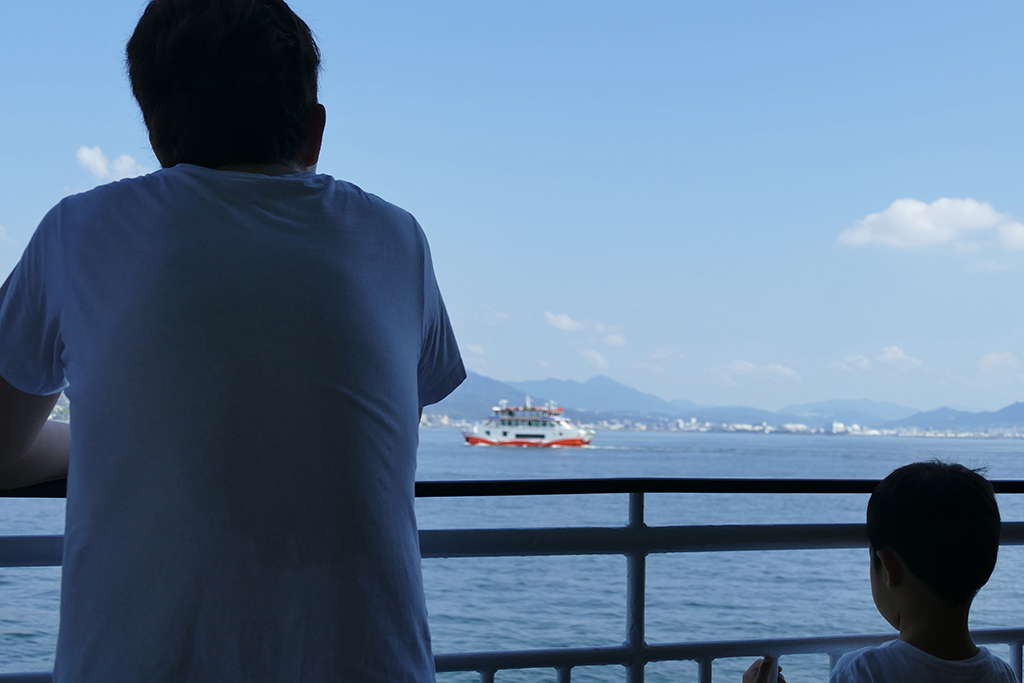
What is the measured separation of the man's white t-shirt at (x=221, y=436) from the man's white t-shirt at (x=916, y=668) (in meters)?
0.69

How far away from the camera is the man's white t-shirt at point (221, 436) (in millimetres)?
536

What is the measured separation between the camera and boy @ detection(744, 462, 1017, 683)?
1012 millimetres

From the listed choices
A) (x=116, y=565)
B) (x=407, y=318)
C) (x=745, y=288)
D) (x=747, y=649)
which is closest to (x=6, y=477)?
(x=116, y=565)

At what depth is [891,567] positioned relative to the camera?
1.09 meters

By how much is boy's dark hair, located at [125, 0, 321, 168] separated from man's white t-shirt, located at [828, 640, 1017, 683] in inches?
36.3

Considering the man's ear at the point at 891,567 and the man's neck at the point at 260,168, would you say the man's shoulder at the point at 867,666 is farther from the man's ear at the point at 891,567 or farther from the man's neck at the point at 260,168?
the man's neck at the point at 260,168

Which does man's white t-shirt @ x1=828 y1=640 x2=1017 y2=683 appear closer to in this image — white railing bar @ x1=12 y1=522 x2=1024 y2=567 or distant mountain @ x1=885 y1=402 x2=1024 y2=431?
white railing bar @ x1=12 y1=522 x2=1024 y2=567

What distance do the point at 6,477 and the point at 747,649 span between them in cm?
101

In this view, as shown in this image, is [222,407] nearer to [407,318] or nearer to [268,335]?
[268,335]

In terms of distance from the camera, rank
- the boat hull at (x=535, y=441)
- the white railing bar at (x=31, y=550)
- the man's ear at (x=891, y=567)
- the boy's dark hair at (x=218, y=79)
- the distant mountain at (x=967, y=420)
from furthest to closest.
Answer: the distant mountain at (x=967, y=420)
the boat hull at (x=535, y=441)
the man's ear at (x=891, y=567)
the white railing bar at (x=31, y=550)
the boy's dark hair at (x=218, y=79)

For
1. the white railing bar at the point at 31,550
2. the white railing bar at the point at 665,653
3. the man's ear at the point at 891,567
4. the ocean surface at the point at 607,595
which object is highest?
the white railing bar at the point at 31,550

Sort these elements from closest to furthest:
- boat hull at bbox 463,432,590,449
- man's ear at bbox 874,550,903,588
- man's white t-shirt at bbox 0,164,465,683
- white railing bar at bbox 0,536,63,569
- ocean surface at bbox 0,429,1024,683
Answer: man's white t-shirt at bbox 0,164,465,683
white railing bar at bbox 0,536,63,569
man's ear at bbox 874,550,903,588
ocean surface at bbox 0,429,1024,683
boat hull at bbox 463,432,590,449

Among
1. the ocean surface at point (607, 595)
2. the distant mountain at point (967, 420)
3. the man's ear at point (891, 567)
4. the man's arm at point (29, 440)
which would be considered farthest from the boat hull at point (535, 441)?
the distant mountain at point (967, 420)

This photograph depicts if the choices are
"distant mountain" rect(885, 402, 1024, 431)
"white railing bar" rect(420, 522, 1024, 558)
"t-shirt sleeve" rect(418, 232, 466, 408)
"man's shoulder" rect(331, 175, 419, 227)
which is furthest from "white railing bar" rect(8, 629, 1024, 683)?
"distant mountain" rect(885, 402, 1024, 431)
